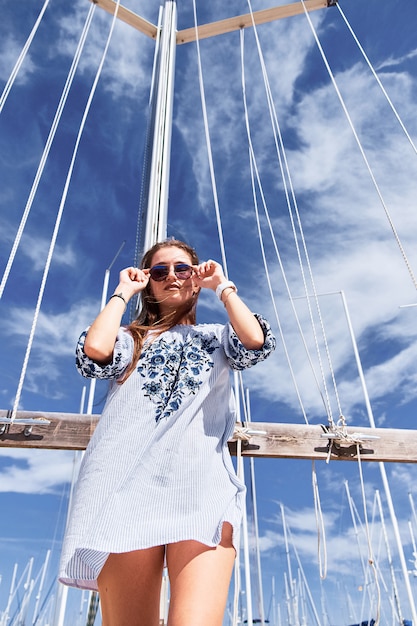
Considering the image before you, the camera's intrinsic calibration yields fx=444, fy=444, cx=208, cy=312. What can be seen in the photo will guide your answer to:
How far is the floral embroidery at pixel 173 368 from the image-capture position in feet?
4.43

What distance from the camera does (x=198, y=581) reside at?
40.4 inches

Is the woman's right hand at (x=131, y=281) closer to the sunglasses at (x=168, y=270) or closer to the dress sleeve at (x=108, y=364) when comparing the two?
the sunglasses at (x=168, y=270)

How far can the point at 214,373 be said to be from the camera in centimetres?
143

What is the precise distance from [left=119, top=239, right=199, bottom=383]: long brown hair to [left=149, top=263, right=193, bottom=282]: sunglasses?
8cm

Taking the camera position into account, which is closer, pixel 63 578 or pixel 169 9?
pixel 63 578

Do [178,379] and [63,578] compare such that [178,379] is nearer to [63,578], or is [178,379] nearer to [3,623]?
[63,578]

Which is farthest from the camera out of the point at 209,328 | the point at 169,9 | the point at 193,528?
the point at 169,9

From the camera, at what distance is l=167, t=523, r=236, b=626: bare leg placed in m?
0.98

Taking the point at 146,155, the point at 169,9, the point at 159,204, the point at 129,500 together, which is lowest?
the point at 129,500

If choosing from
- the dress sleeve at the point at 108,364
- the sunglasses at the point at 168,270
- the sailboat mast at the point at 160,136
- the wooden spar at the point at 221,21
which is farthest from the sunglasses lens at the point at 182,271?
the wooden spar at the point at 221,21

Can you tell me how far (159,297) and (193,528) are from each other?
867mm

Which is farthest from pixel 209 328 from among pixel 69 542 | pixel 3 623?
pixel 3 623

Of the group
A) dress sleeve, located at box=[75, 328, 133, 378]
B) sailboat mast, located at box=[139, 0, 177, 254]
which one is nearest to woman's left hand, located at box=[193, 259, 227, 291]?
dress sleeve, located at box=[75, 328, 133, 378]

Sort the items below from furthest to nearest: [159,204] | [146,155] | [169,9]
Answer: [169,9] → [146,155] → [159,204]
